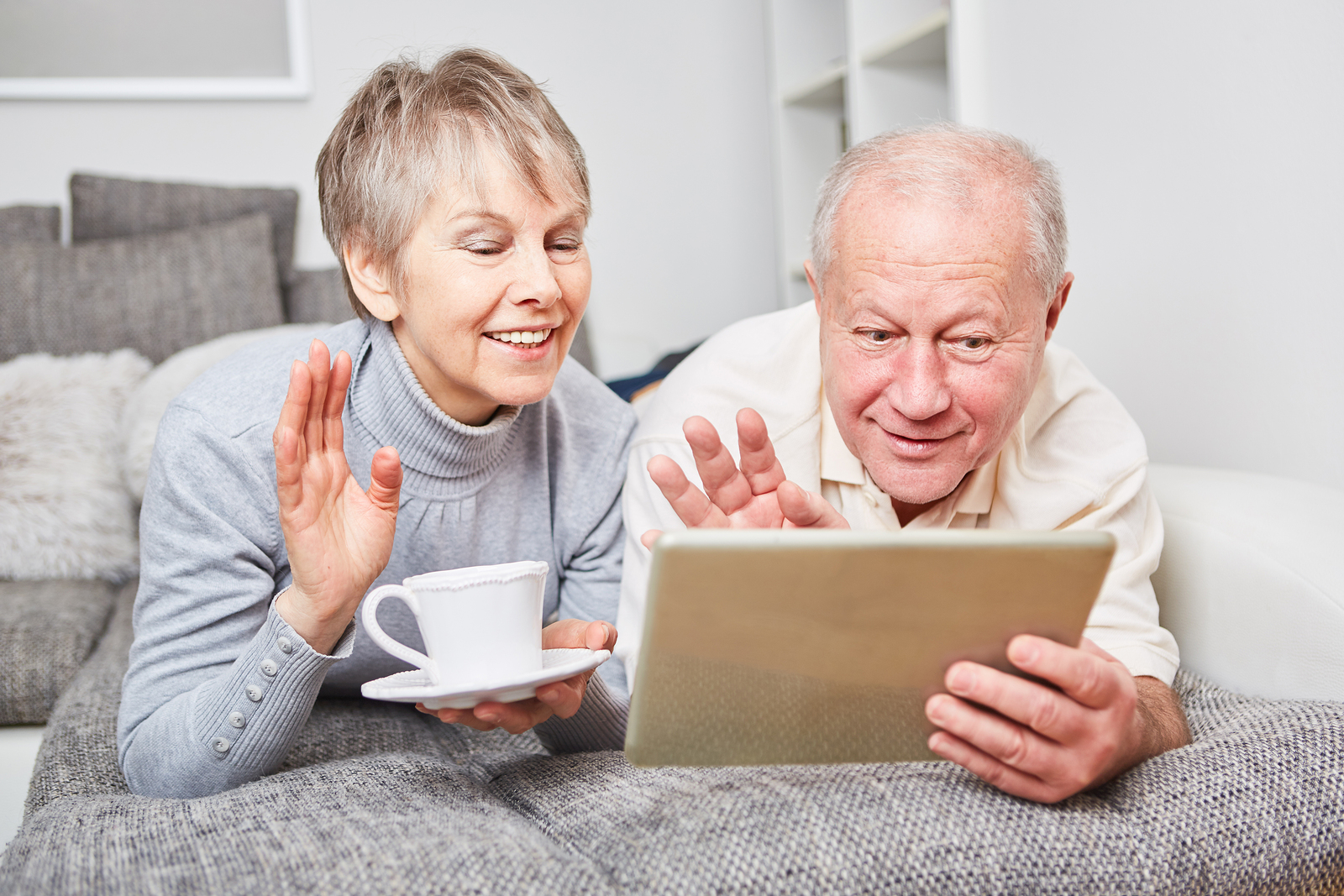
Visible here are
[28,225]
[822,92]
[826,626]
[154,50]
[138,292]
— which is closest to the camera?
[826,626]

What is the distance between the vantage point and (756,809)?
2.57 feet

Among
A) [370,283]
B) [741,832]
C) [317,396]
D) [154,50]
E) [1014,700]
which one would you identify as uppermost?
[154,50]

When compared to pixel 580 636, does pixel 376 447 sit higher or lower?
higher

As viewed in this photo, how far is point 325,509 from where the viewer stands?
0.92 meters

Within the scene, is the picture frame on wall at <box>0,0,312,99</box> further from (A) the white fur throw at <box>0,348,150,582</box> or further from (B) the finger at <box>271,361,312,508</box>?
(B) the finger at <box>271,361,312,508</box>

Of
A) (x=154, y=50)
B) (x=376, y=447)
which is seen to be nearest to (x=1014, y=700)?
(x=376, y=447)

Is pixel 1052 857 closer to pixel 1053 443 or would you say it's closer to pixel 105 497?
pixel 1053 443

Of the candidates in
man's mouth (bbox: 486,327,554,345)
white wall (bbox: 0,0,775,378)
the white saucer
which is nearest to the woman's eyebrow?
man's mouth (bbox: 486,327,554,345)

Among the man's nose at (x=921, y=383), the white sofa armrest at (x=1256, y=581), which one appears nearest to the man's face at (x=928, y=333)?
the man's nose at (x=921, y=383)

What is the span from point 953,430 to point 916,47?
159 centimetres

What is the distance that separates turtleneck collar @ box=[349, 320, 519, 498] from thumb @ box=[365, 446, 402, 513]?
0.67ft

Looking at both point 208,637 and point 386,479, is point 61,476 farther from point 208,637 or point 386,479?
point 386,479

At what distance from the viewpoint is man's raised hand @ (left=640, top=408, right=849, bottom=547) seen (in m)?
0.87

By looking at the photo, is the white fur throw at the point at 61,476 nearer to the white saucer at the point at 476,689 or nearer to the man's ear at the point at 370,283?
the man's ear at the point at 370,283
